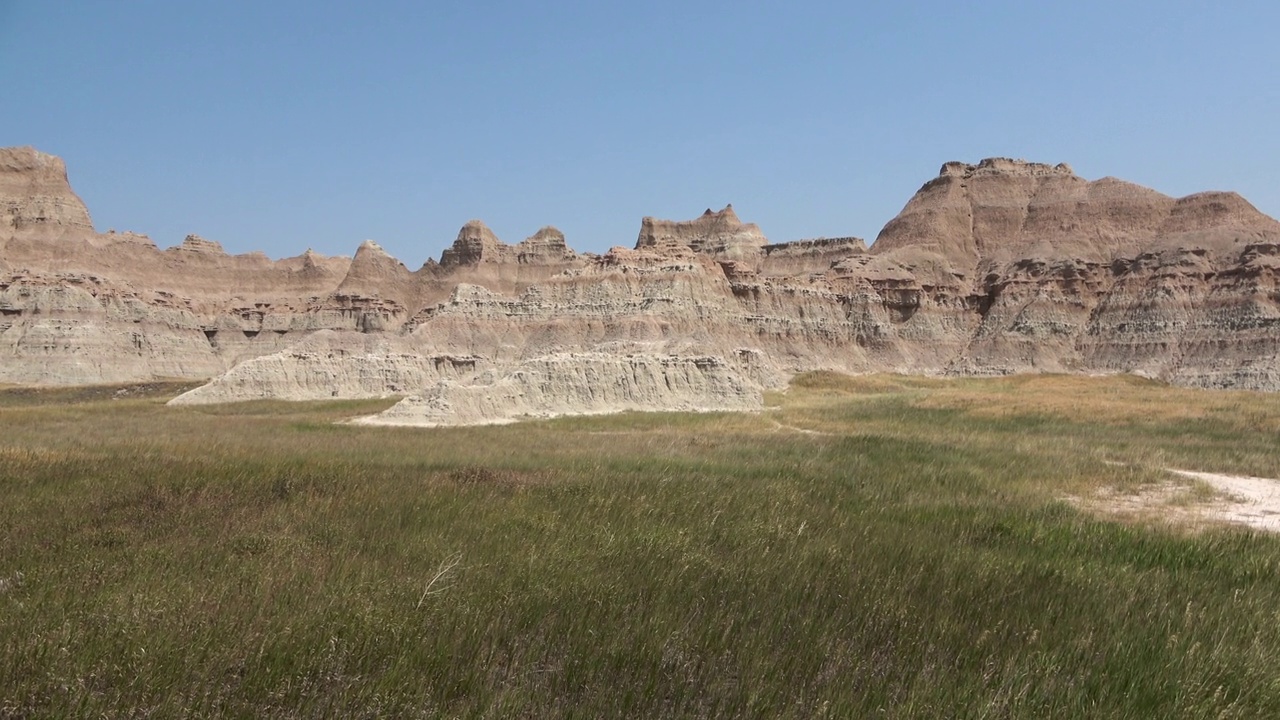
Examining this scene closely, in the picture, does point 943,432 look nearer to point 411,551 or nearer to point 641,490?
point 641,490

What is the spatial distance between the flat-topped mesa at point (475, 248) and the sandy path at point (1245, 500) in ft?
393

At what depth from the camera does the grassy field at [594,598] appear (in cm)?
414

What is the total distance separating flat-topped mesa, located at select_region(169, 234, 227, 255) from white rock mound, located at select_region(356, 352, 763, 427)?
4211 inches

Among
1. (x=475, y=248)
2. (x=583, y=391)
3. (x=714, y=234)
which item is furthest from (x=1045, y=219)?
(x=583, y=391)

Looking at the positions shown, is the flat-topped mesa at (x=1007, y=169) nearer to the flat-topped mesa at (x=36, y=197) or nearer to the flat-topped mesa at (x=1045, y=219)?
the flat-topped mesa at (x=1045, y=219)

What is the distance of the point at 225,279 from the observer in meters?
126

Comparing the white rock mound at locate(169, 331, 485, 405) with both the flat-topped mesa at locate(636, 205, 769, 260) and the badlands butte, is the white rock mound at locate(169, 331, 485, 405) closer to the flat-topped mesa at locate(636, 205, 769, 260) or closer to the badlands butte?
the badlands butte

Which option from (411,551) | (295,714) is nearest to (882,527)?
(411,551)

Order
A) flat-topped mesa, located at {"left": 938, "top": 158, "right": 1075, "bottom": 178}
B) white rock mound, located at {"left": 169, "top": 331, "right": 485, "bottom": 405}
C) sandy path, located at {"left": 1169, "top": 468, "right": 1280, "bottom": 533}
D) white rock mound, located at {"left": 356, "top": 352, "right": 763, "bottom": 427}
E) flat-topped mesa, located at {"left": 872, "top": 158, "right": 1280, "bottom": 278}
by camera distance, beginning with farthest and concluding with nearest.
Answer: flat-topped mesa, located at {"left": 938, "top": 158, "right": 1075, "bottom": 178} < flat-topped mesa, located at {"left": 872, "top": 158, "right": 1280, "bottom": 278} < white rock mound, located at {"left": 169, "top": 331, "right": 485, "bottom": 405} < white rock mound, located at {"left": 356, "top": 352, "right": 763, "bottom": 427} < sandy path, located at {"left": 1169, "top": 468, "right": 1280, "bottom": 533}

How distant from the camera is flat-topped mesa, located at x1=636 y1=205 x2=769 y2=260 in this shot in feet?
440

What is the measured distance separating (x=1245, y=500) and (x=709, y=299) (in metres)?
70.1

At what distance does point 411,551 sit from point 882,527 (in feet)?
17.4

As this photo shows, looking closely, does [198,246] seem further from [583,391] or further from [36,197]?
[583,391]

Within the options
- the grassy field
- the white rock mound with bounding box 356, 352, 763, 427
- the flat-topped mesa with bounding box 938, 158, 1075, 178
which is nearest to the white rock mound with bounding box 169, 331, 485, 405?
the white rock mound with bounding box 356, 352, 763, 427
